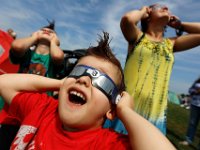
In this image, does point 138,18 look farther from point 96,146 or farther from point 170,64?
point 96,146

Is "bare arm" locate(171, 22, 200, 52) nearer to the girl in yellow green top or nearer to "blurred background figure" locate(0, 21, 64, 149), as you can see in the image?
the girl in yellow green top

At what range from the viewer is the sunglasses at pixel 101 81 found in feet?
6.84

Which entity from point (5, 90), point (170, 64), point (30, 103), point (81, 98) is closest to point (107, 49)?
point (81, 98)

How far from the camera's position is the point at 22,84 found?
246cm

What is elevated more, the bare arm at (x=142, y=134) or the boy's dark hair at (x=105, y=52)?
the boy's dark hair at (x=105, y=52)

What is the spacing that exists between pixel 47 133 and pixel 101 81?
1.50ft

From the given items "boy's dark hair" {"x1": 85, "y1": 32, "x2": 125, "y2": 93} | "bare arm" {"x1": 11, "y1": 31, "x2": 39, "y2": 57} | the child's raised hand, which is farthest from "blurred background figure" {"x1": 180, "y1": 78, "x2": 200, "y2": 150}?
"boy's dark hair" {"x1": 85, "y1": 32, "x2": 125, "y2": 93}

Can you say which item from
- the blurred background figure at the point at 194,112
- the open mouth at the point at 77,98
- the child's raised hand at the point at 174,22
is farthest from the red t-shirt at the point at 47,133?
A: the blurred background figure at the point at 194,112

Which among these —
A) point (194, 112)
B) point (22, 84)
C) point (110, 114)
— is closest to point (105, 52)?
point (110, 114)

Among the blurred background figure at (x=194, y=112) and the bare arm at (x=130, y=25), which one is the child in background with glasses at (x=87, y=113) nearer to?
the bare arm at (x=130, y=25)

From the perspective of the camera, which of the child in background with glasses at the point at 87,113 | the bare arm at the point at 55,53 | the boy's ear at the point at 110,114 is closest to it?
the child in background with glasses at the point at 87,113

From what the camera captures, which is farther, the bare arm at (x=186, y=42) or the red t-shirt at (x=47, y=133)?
the bare arm at (x=186, y=42)

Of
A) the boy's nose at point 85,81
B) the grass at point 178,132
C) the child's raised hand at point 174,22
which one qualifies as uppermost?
the child's raised hand at point 174,22

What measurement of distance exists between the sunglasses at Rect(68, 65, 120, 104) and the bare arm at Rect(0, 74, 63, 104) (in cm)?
36
